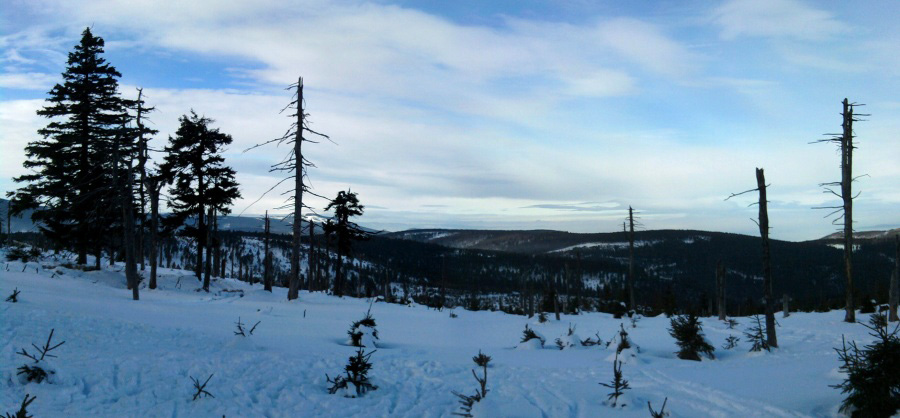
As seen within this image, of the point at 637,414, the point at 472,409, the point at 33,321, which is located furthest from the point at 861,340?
the point at 33,321

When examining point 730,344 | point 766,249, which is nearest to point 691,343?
point 730,344

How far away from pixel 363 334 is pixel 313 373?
3900 millimetres

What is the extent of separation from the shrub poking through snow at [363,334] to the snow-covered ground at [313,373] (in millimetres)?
372

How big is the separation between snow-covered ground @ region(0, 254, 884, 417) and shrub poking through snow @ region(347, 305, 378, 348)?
0.37 meters

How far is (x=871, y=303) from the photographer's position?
31.7 meters

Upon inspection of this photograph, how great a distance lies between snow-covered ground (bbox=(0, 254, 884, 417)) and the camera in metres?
7.13

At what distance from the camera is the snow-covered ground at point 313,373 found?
7129mm

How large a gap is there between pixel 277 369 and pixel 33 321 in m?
4.75

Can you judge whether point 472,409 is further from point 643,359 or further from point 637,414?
point 643,359

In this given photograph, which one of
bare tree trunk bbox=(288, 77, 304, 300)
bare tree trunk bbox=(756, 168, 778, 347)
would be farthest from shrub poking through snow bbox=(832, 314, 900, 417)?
bare tree trunk bbox=(288, 77, 304, 300)

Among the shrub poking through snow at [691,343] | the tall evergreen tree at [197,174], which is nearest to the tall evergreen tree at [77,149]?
the tall evergreen tree at [197,174]

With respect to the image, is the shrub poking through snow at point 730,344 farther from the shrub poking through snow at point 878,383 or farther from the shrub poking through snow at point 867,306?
the shrub poking through snow at point 867,306

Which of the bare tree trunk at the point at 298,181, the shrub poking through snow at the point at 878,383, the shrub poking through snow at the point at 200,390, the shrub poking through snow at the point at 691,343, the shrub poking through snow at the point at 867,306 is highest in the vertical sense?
the bare tree trunk at the point at 298,181

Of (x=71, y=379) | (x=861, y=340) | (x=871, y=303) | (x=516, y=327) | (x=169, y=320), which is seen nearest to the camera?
(x=71, y=379)
